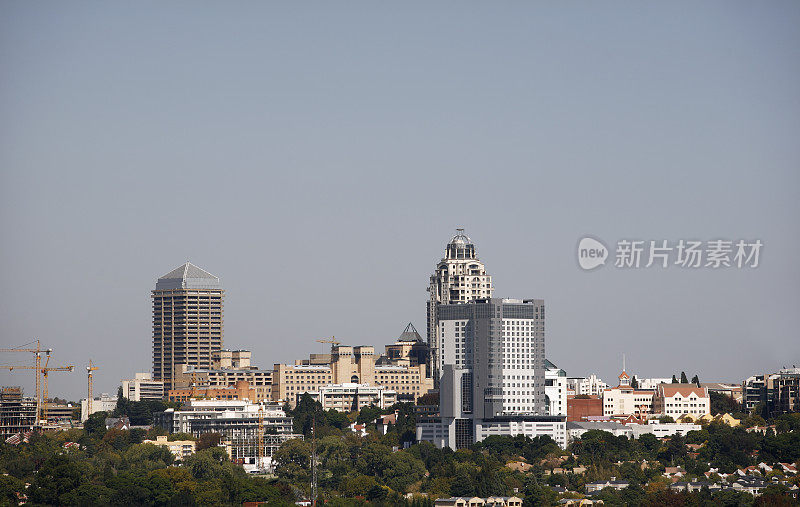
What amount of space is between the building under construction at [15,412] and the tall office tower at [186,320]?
24.5 metres

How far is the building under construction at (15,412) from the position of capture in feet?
506

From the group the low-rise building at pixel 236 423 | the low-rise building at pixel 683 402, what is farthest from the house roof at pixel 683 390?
the low-rise building at pixel 236 423

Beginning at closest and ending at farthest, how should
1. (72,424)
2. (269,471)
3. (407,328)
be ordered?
(269,471)
(72,424)
(407,328)

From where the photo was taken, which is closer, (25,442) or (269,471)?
(269,471)

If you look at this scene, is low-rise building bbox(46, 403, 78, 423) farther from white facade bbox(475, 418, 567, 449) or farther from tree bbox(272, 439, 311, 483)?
white facade bbox(475, 418, 567, 449)

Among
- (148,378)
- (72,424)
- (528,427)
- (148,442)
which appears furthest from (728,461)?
(148,378)

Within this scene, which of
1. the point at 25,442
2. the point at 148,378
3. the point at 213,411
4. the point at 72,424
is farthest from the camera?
the point at 148,378

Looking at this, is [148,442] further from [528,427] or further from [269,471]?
[528,427]

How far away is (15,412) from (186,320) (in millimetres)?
32500

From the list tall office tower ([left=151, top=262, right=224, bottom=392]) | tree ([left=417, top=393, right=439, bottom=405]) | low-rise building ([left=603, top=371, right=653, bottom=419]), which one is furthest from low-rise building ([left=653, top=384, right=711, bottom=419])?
tall office tower ([left=151, top=262, right=224, bottom=392])

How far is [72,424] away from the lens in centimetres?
15788

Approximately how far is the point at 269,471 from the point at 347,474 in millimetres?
9588

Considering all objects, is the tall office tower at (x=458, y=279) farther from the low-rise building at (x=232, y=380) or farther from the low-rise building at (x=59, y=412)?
the low-rise building at (x=59, y=412)

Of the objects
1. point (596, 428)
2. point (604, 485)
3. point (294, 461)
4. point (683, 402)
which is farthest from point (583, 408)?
point (604, 485)
